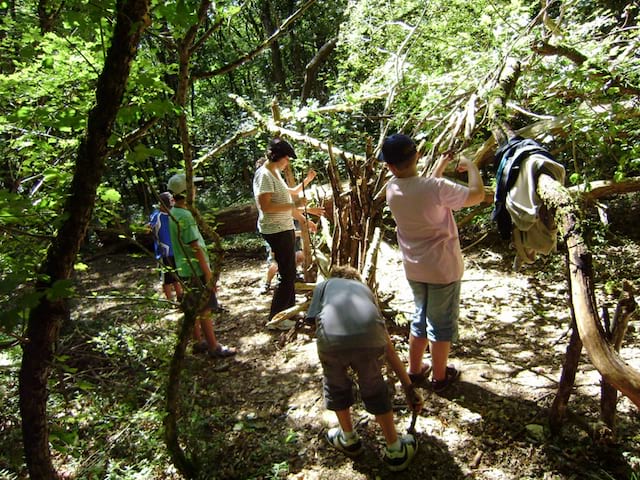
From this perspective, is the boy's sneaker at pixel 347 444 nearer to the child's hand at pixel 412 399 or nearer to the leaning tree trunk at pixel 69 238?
the child's hand at pixel 412 399

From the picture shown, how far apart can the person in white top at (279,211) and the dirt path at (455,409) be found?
1.71ft

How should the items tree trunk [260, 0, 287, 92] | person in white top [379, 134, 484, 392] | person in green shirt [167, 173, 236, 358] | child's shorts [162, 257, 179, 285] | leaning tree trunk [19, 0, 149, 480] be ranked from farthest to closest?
tree trunk [260, 0, 287, 92]
child's shorts [162, 257, 179, 285]
person in green shirt [167, 173, 236, 358]
person in white top [379, 134, 484, 392]
leaning tree trunk [19, 0, 149, 480]

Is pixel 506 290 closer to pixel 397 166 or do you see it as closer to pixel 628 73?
pixel 628 73

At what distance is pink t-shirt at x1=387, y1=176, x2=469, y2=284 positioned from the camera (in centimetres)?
252

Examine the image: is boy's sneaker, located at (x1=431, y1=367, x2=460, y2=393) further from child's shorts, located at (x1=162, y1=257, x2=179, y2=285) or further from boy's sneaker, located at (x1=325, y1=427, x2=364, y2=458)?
child's shorts, located at (x1=162, y1=257, x2=179, y2=285)

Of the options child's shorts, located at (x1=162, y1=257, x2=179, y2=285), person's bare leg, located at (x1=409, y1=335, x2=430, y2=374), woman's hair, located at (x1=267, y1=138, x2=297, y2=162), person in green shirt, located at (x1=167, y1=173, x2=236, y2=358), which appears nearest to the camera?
person's bare leg, located at (x1=409, y1=335, x2=430, y2=374)

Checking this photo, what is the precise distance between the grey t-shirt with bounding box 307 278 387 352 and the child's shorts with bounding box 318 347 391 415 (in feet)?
0.18

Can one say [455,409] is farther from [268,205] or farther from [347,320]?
[268,205]

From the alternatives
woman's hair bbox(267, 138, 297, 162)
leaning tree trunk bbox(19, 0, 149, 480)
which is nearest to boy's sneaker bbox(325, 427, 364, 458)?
leaning tree trunk bbox(19, 0, 149, 480)

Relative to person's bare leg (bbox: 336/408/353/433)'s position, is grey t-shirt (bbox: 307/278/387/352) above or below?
above

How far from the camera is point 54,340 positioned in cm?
191

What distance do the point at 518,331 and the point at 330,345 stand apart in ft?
8.63

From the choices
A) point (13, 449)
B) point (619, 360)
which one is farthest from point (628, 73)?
point (13, 449)

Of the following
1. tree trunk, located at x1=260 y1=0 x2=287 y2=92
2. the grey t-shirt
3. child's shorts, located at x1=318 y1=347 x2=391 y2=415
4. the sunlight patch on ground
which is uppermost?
tree trunk, located at x1=260 y1=0 x2=287 y2=92
